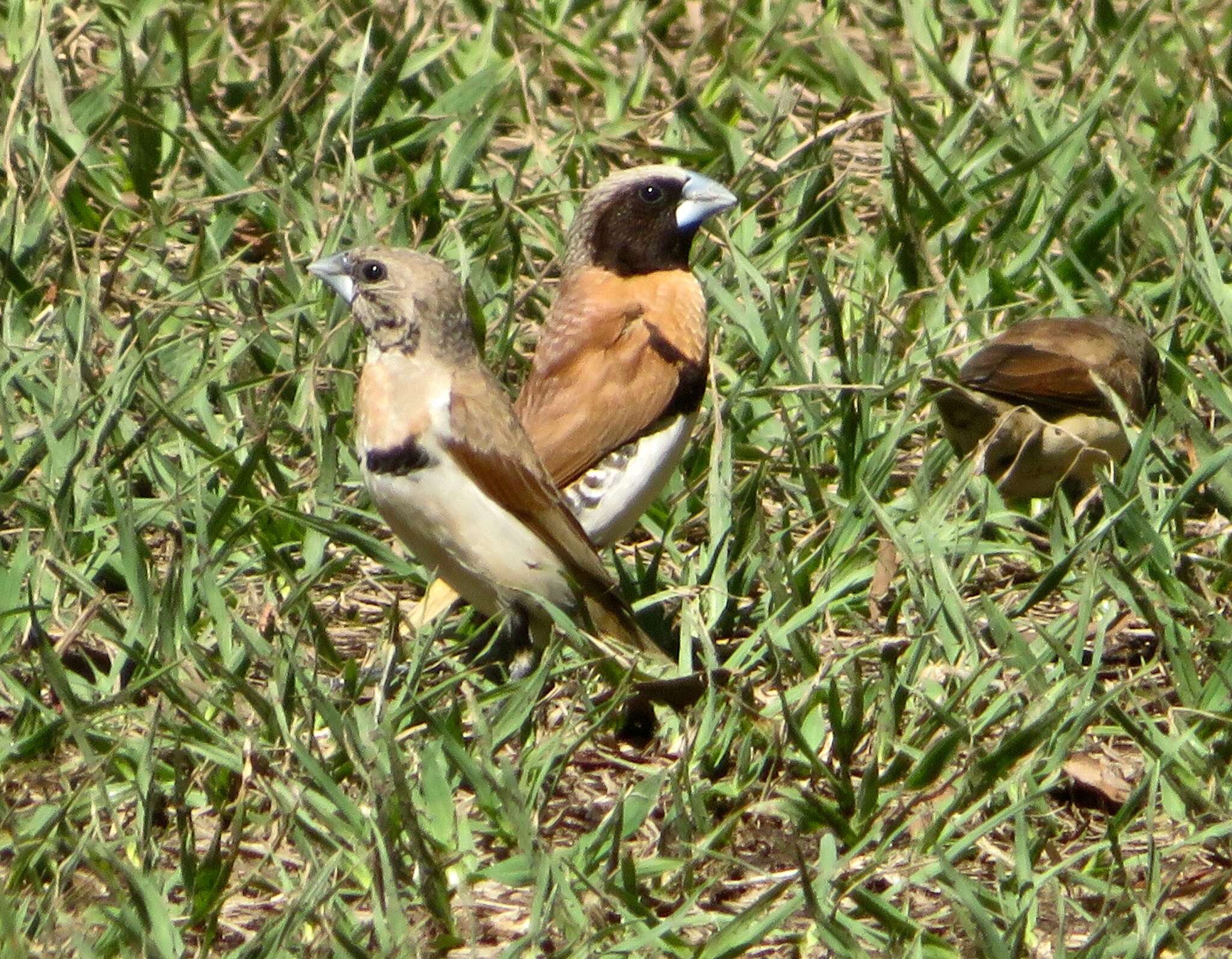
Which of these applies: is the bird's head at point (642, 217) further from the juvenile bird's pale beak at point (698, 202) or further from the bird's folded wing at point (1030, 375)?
the bird's folded wing at point (1030, 375)

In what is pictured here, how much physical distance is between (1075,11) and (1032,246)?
1.31 meters

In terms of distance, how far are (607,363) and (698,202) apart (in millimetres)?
636

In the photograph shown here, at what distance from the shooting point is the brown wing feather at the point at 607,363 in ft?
16.0

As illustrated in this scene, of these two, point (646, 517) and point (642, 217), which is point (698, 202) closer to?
point (642, 217)

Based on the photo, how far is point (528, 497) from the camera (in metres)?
4.41

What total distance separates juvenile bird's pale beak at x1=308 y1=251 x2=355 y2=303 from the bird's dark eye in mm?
1087

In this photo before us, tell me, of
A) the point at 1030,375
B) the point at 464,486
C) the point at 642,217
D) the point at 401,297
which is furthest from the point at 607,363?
the point at 1030,375

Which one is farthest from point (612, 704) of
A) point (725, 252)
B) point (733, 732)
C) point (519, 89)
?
point (519, 89)

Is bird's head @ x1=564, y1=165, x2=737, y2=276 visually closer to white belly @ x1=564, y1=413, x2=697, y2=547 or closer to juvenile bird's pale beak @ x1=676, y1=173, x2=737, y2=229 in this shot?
juvenile bird's pale beak @ x1=676, y1=173, x2=737, y2=229

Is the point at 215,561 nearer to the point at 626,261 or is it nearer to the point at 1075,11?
the point at 626,261

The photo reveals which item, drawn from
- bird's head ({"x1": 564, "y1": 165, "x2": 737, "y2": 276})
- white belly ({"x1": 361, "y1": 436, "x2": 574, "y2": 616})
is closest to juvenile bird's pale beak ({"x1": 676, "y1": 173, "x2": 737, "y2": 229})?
bird's head ({"x1": 564, "y1": 165, "x2": 737, "y2": 276})

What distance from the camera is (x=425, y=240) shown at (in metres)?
5.98

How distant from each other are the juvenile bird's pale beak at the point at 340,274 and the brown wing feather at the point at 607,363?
59 cm

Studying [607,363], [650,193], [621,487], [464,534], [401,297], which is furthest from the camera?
[650,193]
